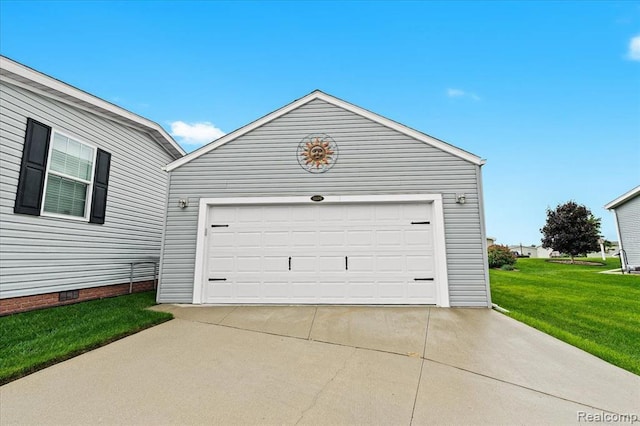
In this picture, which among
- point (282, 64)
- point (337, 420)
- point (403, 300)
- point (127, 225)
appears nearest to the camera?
point (337, 420)

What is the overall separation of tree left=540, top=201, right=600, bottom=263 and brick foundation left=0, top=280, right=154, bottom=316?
24.9m

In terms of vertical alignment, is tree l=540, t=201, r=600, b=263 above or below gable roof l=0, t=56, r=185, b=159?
below

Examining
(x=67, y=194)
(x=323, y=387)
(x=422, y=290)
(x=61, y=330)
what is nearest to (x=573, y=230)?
(x=422, y=290)

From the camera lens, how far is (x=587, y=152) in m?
13.7

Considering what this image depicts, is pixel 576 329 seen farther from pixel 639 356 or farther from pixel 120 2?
pixel 120 2

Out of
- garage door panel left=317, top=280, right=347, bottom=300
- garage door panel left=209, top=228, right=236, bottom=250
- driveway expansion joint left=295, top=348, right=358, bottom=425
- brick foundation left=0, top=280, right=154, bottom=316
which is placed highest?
garage door panel left=209, top=228, right=236, bottom=250

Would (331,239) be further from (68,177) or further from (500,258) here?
(500,258)

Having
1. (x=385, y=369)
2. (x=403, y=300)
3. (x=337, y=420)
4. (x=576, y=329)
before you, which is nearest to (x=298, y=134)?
(x=403, y=300)

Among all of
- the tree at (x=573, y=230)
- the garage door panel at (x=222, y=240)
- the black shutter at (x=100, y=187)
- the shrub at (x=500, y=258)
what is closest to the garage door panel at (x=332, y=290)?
the garage door panel at (x=222, y=240)

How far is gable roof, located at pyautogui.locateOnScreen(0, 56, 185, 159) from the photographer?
4.80 metres

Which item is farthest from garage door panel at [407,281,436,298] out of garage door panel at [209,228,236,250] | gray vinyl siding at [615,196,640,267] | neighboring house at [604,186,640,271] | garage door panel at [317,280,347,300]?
gray vinyl siding at [615,196,640,267]

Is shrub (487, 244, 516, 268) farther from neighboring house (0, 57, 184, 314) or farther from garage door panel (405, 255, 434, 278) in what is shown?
neighboring house (0, 57, 184, 314)

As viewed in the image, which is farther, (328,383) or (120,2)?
(120,2)

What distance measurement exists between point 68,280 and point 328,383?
6.44m
